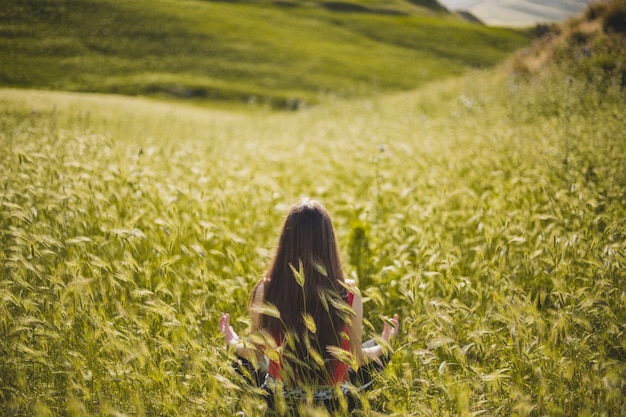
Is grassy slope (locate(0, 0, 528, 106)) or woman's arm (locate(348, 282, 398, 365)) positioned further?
grassy slope (locate(0, 0, 528, 106))

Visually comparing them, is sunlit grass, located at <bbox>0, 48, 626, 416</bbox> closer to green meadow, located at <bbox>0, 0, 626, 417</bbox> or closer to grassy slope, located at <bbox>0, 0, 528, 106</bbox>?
green meadow, located at <bbox>0, 0, 626, 417</bbox>

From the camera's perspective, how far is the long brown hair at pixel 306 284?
103 inches

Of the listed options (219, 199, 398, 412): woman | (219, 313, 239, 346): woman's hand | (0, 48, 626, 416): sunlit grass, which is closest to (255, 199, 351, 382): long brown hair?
(219, 199, 398, 412): woman

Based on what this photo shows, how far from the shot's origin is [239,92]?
25500 mm

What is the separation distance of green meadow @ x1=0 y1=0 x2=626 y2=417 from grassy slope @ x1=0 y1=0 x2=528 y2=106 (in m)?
8.16

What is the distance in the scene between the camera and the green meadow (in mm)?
2354

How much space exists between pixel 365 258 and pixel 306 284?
1491 mm

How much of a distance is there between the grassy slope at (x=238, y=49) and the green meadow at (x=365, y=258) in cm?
816

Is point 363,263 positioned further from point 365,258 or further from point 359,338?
point 359,338

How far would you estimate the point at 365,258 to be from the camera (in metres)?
4.02

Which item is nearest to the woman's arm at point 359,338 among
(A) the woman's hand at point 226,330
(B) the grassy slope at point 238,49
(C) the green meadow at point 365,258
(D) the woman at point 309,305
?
(D) the woman at point 309,305

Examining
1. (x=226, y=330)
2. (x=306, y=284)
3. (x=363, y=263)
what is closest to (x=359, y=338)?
(x=306, y=284)

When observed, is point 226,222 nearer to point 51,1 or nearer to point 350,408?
point 350,408

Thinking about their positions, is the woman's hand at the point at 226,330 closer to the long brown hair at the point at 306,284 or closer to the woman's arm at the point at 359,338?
the long brown hair at the point at 306,284
